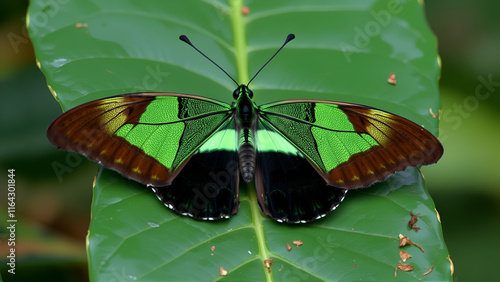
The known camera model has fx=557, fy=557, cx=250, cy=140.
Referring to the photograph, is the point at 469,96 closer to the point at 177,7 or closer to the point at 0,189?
the point at 177,7

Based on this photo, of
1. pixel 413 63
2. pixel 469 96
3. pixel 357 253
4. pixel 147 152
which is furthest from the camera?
pixel 469 96

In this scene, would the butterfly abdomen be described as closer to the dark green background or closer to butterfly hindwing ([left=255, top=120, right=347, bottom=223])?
butterfly hindwing ([left=255, top=120, right=347, bottom=223])

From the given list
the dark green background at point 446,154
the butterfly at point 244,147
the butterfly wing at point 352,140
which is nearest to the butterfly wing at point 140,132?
the butterfly at point 244,147

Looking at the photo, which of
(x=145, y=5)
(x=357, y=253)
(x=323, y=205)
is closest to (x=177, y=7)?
(x=145, y=5)

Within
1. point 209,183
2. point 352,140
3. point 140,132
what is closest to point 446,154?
point 352,140

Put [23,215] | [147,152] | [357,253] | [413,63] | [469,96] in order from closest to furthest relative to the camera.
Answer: [357,253] → [147,152] → [413,63] → [23,215] → [469,96]

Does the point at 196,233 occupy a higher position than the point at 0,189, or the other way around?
the point at 0,189

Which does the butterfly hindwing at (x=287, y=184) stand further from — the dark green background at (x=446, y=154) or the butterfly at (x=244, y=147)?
the dark green background at (x=446, y=154)

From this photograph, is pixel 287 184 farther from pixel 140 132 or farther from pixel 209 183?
pixel 140 132
